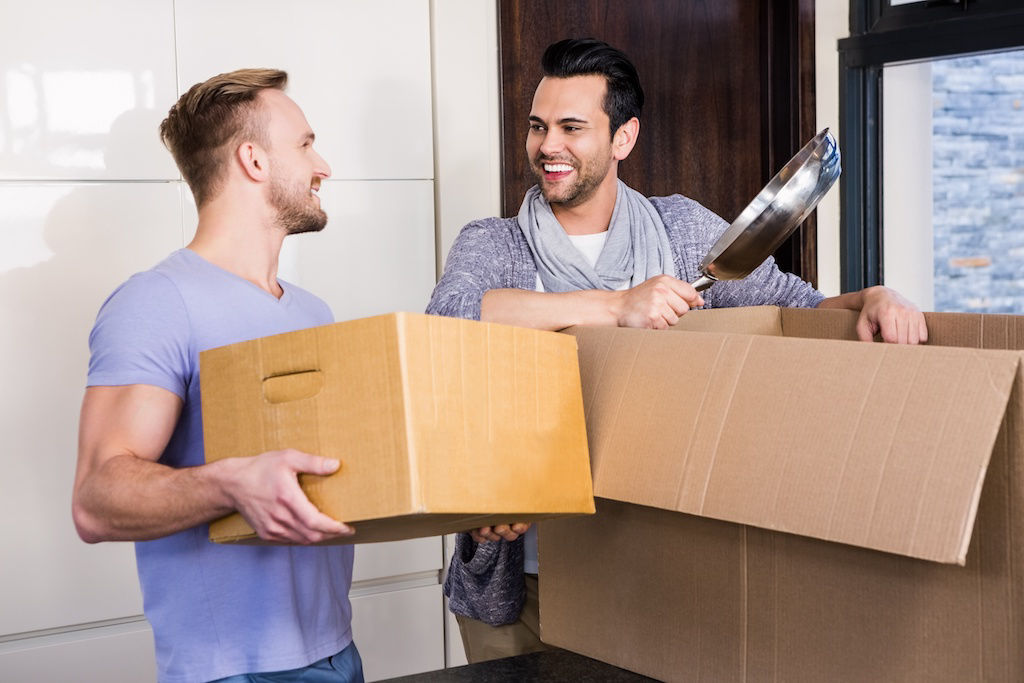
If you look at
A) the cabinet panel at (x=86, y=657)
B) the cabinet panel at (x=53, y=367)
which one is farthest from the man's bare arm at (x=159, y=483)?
the cabinet panel at (x=86, y=657)

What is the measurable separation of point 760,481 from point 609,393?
175 millimetres

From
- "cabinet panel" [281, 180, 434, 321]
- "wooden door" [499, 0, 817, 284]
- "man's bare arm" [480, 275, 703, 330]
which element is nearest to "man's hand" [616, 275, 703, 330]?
"man's bare arm" [480, 275, 703, 330]

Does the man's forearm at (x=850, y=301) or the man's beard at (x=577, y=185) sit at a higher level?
the man's beard at (x=577, y=185)

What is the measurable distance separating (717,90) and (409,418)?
5.93 feet

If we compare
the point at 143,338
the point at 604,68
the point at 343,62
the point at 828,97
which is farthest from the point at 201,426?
the point at 828,97

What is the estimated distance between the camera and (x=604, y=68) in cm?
167

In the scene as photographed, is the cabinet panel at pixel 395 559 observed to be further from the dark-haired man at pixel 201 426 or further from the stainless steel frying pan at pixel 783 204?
the stainless steel frying pan at pixel 783 204

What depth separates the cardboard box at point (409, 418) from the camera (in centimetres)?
72

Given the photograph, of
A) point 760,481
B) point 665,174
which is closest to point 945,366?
point 760,481

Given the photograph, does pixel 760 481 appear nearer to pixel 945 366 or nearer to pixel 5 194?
pixel 945 366

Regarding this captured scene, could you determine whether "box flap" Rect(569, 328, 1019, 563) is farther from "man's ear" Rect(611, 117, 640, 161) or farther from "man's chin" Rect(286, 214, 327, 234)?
"man's ear" Rect(611, 117, 640, 161)

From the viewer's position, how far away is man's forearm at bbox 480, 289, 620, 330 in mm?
1170

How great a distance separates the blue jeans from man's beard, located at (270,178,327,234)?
1.58 feet

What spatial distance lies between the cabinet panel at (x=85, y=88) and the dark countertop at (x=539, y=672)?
1.12 meters
